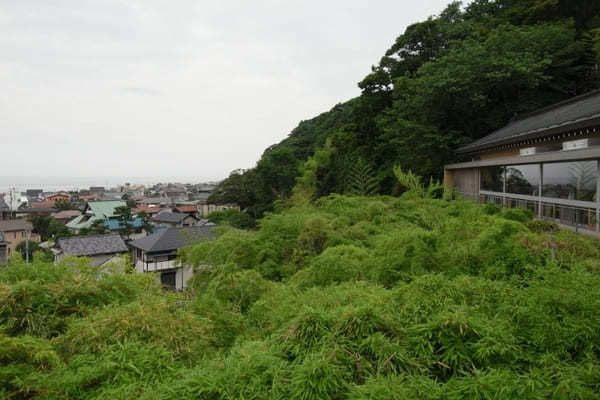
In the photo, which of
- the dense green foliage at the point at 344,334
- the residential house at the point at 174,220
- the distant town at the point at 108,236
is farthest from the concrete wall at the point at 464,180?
the residential house at the point at 174,220

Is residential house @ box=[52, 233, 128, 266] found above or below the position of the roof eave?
below

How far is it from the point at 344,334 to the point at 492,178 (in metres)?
9.83

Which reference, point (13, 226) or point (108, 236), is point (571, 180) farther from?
point (13, 226)

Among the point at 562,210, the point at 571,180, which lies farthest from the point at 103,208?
the point at 571,180

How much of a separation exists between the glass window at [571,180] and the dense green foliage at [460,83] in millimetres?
5699

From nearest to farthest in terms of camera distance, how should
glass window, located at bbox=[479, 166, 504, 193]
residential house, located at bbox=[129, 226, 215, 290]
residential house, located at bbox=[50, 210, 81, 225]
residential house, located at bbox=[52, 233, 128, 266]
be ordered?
glass window, located at bbox=[479, 166, 504, 193] → residential house, located at bbox=[129, 226, 215, 290] → residential house, located at bbox=[52, 233, 128, 266] → residential house, located at bbox=[50, 210, 81, 225]

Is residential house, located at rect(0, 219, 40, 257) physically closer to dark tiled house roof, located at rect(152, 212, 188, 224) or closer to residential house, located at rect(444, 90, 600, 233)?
dark tiled house roof, located at rect(152, 212, 188, 224)

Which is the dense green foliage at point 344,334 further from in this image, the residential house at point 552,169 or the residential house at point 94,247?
the residential house at point 94,247

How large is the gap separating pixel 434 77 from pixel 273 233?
977cm

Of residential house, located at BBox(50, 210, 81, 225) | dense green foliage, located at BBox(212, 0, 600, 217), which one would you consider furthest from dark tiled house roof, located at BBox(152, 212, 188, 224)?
dense green foliage, located at BBox(212, 0, 600, 217)

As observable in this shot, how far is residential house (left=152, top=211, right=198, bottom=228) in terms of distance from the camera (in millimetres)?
32625

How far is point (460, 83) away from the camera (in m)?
12.5

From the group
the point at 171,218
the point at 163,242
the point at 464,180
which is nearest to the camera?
the point at 464,180

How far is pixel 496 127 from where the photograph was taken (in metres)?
13.8
